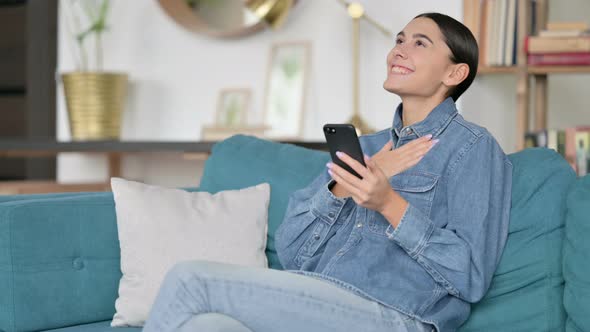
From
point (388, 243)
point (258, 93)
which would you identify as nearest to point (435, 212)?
point (388, 243)

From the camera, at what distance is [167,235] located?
2.37 metres

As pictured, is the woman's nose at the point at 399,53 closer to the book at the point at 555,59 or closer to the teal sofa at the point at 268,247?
the teal sofa at the point at 268,247

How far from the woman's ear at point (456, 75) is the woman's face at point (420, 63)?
1 cm

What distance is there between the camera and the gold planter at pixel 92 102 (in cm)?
425

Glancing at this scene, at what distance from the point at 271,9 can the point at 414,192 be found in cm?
201

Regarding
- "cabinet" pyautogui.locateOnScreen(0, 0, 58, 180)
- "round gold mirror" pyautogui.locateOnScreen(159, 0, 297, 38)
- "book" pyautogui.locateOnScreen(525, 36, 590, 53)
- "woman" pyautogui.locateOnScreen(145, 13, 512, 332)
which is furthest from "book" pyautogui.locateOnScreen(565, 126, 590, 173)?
"cabinet" pyautogui.locateOnScreen(0, 0, 58, 180)

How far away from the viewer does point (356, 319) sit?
1.90 meters

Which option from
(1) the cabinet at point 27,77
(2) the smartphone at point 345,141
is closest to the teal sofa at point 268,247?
(2) the smartphone at point 345,141

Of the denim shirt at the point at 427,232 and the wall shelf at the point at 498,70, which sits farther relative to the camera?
the wall shelf at the point at 498,70

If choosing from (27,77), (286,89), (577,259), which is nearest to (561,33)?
(286,89)

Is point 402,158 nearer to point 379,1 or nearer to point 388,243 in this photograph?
point 388,243

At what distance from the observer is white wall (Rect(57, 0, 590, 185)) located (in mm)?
3861

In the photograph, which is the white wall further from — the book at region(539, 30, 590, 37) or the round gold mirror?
the book at region(539, 30, 590, 37)

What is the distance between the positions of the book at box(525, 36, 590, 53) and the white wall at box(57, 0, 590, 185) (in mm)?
247
